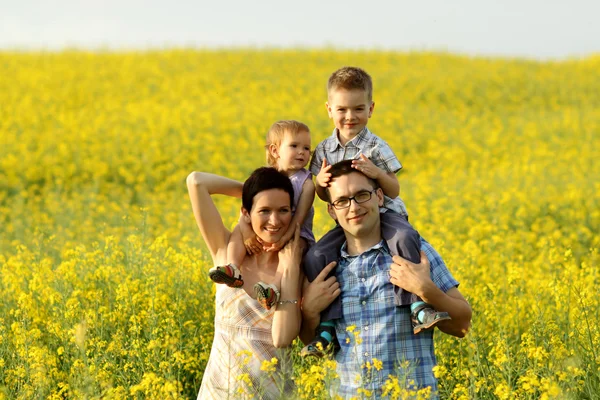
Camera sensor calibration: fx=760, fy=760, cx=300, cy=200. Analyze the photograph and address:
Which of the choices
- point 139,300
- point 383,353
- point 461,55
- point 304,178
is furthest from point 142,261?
point 461,55

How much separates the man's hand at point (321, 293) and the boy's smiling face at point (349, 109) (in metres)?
0.74

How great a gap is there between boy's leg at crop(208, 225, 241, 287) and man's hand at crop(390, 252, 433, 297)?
30.0 inches

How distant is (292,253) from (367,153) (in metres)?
0.65

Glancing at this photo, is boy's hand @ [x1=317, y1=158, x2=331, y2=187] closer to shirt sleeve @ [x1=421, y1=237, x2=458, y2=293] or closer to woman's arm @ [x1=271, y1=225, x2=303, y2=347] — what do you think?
woman's arm @ [x1=271, y1=225, x2=303, y2=347]

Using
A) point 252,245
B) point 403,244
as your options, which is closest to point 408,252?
point 403,244

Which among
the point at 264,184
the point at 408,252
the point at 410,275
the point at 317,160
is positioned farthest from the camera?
the point at 317,160

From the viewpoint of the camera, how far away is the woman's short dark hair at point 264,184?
3.76m

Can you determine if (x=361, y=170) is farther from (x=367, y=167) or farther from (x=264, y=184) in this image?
(x=264, y=184)

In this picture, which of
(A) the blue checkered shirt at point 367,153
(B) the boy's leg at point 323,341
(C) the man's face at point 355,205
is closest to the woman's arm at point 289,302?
(B) the boy's leg at point 323,341

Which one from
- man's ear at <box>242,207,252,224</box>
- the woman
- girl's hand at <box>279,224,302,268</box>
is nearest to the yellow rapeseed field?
the woman

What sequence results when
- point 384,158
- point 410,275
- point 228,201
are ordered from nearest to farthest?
point 410,275 < point 384,158 < point 228,201

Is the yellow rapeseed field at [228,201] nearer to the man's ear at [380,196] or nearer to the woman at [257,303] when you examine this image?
the woman at [257,303]

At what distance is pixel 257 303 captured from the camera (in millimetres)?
3814

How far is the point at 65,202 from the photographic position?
12.2 metres
